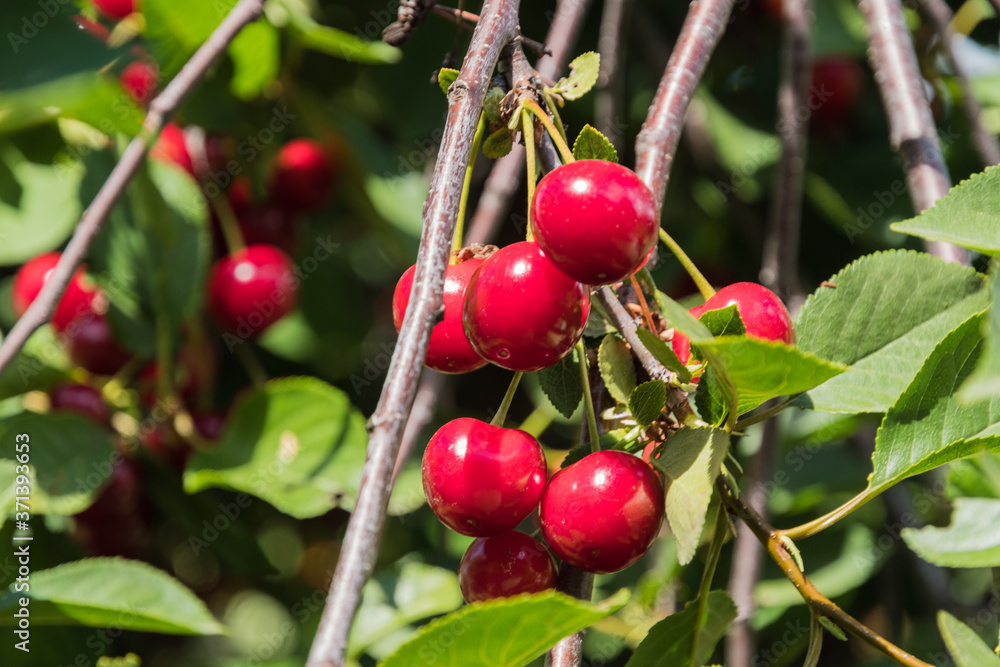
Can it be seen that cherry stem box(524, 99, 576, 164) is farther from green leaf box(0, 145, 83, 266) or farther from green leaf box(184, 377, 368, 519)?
green leaf box(0, 145, 83, 266)

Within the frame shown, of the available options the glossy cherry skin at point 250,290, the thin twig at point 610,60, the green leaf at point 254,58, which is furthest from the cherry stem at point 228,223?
the thin twig at point 610,60

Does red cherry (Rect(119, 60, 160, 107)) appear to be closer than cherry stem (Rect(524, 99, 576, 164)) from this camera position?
No

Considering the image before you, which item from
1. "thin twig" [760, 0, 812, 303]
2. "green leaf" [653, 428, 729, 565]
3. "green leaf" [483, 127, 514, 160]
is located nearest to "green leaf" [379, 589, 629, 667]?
"green leaf" [653, 428, 729, 565]

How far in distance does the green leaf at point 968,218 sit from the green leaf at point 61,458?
1.22 metres

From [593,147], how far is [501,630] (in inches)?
14.9

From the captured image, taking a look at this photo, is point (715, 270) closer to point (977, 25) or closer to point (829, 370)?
point (977, 25)

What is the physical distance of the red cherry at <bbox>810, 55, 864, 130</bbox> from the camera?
1826 mm

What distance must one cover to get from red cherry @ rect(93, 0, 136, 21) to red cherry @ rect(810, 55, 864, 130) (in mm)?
1451

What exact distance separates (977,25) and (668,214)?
0.80m

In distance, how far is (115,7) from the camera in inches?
66.6

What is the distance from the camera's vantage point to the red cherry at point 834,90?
1826 millimetres

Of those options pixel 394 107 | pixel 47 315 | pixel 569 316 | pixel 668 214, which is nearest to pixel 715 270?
pixel 668 214

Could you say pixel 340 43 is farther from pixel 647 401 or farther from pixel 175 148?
pixel 647 401

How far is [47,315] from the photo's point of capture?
79 cm
